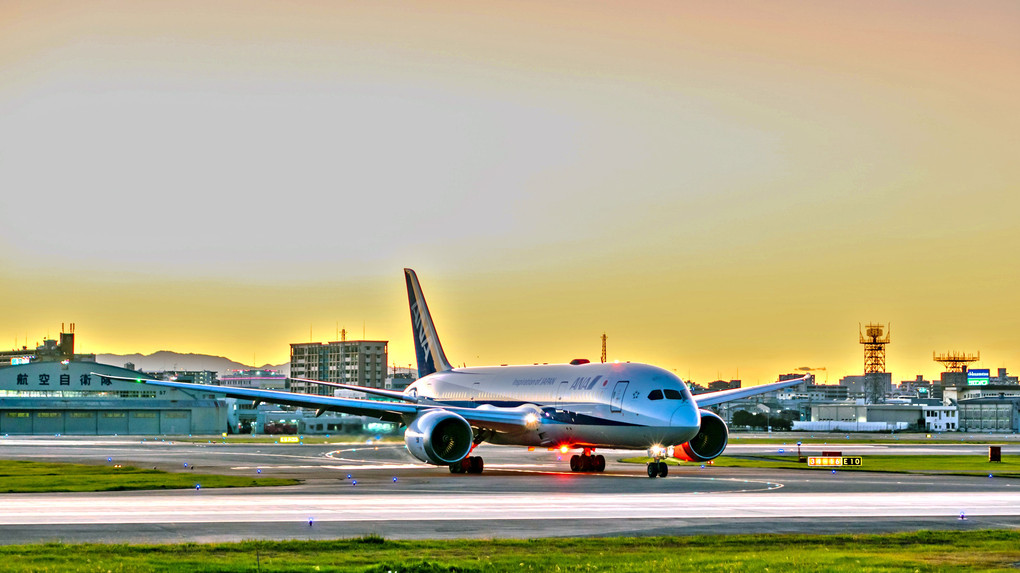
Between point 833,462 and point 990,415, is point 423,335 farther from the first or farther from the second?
point 990,415

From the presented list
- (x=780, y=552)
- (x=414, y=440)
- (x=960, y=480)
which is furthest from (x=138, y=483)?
(x=960, y=480)

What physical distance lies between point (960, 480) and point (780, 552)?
26784 millimetres

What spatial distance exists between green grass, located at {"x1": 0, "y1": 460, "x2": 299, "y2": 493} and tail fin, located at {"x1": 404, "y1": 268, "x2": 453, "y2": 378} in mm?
18507

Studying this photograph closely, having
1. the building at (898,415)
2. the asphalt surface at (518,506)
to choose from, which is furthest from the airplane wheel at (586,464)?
the building at (898,415)

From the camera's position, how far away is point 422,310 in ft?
224

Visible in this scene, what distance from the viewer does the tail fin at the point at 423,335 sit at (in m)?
67.2

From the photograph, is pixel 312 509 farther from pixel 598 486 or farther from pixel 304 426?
pixel 304 426

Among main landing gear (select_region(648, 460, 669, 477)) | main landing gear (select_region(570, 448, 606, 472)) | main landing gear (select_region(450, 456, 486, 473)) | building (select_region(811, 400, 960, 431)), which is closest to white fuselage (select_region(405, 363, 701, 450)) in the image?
main landing gear (select_region(648, 460, 669, 477))

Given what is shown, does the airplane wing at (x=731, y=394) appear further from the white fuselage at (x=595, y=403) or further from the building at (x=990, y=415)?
the building at (x=990, y=415)

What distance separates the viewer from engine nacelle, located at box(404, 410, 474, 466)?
4897 centimetres

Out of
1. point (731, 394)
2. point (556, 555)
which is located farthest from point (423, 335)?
point (556, 555)

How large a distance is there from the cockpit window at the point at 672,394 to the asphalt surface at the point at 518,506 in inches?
122

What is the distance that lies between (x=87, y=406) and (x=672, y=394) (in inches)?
4291

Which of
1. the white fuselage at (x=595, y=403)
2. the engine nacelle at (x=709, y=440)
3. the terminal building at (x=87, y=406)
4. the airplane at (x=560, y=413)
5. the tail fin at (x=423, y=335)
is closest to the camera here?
the white fuselage at (x=595, y=403)
